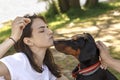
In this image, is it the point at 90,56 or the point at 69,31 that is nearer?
the point at 90,56

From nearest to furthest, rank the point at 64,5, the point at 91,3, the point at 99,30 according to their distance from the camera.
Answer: the point at 99,30, the point at 64,5, the point at 91,3

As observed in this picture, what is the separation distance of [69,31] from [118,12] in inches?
77.9

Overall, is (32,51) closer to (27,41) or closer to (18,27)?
(27,41)

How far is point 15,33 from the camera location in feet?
9.62

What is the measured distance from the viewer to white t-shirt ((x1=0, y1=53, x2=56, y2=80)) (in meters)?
2.85

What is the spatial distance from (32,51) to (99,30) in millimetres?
4876

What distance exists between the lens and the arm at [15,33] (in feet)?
9.46

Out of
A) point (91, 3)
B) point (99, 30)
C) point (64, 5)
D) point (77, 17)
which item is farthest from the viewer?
point (91, 3)

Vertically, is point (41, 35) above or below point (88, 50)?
above

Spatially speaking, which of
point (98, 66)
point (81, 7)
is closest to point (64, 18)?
point (81, 7)

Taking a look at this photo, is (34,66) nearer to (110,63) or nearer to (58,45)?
(58,45)

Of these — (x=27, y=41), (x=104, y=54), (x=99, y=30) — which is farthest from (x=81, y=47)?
(x=99, y=30)

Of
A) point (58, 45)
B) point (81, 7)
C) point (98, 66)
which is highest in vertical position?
point (58, 45)

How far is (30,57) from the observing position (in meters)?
3.08
